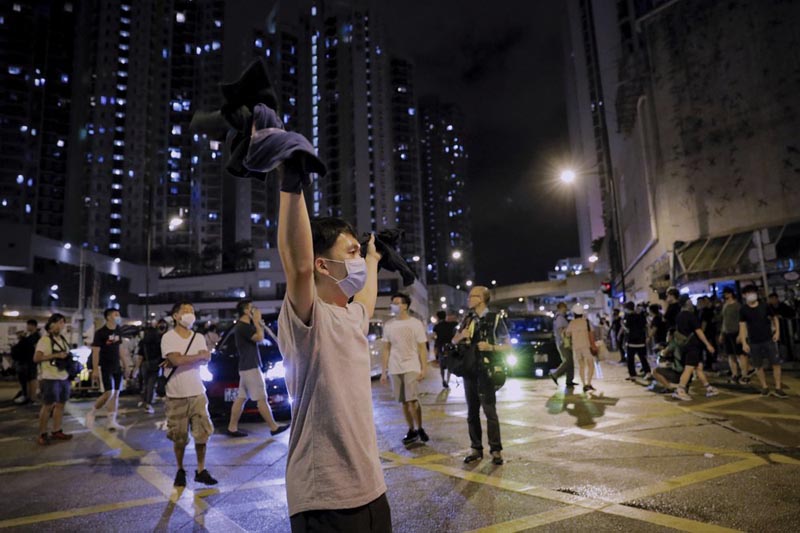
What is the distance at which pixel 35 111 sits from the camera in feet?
315

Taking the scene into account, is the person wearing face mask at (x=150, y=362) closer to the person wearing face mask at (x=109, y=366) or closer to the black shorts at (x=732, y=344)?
the person wearing face mask at (x=109, y=366)

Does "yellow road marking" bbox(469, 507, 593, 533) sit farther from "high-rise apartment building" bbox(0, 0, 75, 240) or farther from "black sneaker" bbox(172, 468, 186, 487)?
"high-rise apartment building" bbox(0, 0, 75, 240)

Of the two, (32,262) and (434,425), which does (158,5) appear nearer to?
(32,262)

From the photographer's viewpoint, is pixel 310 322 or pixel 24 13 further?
pixel 24 13

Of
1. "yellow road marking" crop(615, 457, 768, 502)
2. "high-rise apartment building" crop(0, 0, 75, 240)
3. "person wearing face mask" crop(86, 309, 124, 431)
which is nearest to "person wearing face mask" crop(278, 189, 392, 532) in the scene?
"yellow road marking" crop(615, 457, 768, 502)

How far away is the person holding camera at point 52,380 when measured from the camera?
8141 mm

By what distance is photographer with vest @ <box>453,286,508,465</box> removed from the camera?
6039 mm

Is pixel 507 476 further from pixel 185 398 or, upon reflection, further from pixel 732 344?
pixel 732 344

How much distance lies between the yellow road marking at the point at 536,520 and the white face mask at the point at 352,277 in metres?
2.73

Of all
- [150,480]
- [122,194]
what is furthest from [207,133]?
[122,194]

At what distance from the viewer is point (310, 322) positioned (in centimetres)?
188

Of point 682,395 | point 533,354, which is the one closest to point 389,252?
point 682,395

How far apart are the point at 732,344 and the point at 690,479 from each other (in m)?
8.69

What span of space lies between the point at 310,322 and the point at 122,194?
115m
